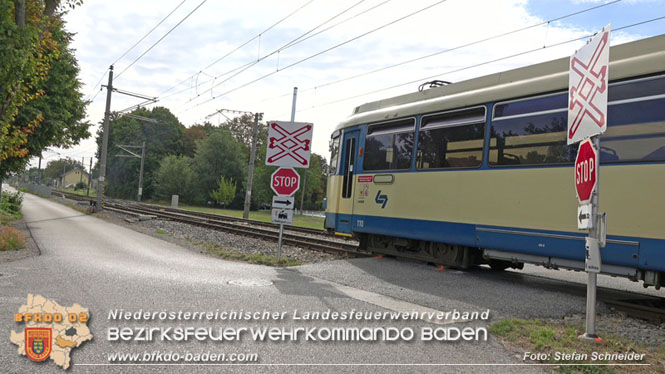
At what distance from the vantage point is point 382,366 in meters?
4.52

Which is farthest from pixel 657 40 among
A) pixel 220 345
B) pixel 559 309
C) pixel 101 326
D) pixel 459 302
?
pixel 101 326

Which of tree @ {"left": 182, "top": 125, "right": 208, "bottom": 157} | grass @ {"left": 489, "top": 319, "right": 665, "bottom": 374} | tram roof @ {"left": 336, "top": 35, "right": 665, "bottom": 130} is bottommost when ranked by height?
grass @ {"left": 489, "top": 319, "right": 665, "bottom": 374}

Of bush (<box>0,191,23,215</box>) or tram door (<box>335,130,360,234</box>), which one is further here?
bush (<box>0,191,23,215</box>)

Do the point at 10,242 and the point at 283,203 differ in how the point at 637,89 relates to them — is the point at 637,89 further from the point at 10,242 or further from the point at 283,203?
the point at 10,242

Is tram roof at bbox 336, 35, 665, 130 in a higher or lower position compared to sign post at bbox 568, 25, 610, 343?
higher

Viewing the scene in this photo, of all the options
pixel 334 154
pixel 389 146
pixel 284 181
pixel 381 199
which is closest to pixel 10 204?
pixel 334 154

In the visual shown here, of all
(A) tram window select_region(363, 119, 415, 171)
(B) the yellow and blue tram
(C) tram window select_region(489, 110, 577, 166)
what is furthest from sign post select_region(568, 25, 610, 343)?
(A) tram window select_region(363, 119, 415, 171)

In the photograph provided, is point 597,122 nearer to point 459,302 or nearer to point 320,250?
point 459,302

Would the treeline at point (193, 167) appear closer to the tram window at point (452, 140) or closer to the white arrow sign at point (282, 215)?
the white arrow sign at point (282, 215)

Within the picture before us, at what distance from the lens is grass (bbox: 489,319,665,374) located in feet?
15.3

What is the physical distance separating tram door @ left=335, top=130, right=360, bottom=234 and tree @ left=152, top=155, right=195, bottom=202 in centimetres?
5690

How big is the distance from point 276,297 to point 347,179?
6091 mm

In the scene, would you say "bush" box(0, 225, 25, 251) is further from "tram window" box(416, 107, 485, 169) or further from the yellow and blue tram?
"tram window" box(416, 107, 485, 169)

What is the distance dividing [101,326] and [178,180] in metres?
63.7
